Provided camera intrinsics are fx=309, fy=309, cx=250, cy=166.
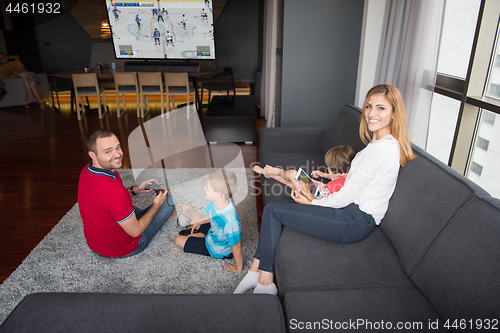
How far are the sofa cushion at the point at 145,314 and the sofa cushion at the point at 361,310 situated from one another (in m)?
0.09

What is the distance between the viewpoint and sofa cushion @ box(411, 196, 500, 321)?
3.25 ft

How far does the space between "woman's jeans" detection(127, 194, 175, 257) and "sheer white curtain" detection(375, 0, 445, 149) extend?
1859mm

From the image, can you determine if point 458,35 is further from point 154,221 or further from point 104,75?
point 104,75

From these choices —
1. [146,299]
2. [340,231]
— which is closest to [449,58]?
[340,231]

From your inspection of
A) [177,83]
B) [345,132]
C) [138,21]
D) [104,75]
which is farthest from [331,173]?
[138,21]

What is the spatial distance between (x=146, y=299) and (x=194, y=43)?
6.82 m

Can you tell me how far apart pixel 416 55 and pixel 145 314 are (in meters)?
2.31

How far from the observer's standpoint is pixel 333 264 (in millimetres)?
1403

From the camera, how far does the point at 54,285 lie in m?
1.81

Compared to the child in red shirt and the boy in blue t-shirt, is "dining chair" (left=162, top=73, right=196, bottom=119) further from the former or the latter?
the boy in blue t-shirt

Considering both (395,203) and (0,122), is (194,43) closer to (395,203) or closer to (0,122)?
(0,122)

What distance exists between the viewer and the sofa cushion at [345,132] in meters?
2.32

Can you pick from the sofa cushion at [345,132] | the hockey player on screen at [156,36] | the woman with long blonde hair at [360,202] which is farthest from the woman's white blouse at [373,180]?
the hockey player on screen at [156,36]

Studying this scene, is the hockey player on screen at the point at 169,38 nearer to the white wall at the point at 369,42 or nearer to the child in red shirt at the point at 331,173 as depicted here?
the white wall at the point at 369,42
